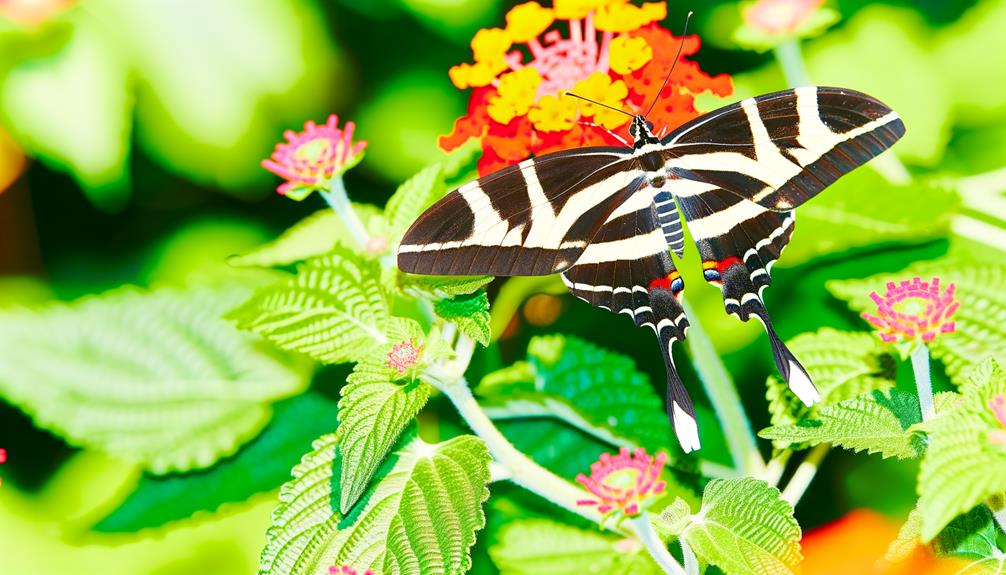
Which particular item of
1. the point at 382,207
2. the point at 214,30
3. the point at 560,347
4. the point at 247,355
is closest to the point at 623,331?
the point at 560,347

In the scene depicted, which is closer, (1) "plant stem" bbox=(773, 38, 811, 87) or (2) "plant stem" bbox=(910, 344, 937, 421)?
(2) "plant stem" bbox=(910, 344, 937, 421)

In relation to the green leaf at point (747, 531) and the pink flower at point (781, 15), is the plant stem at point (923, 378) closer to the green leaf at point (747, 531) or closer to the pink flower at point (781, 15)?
the green leaf at point (747, 531)

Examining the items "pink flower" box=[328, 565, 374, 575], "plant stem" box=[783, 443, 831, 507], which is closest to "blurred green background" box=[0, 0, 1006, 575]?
"plant stem" box=[783, 443, 831, 507]

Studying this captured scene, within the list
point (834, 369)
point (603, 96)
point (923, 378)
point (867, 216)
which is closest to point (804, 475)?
point (834, 369)

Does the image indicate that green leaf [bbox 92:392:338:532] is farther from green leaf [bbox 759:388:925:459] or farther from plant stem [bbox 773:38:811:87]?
plant stem [bbox 773:38:811:87]

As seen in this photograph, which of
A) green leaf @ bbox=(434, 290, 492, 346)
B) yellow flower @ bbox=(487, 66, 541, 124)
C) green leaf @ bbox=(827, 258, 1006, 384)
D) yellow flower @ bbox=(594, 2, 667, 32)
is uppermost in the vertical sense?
yellow flower @ bbox=(594, 2, 667, 32)

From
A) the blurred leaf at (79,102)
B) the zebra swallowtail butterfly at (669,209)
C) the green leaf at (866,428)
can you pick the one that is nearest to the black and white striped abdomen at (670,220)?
the zebra swallowtail butterfly at (669,209)

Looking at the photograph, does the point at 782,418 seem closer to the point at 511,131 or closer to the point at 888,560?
the point at 888,560

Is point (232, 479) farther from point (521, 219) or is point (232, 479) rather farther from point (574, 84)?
point (574, 84)
